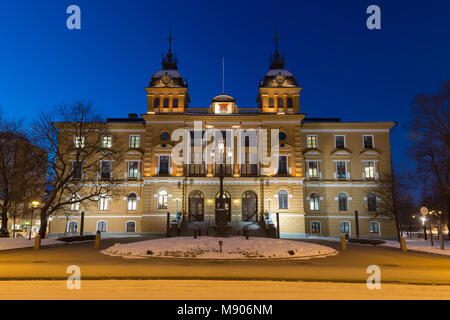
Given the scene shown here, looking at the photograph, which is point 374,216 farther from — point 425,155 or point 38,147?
point 38,147

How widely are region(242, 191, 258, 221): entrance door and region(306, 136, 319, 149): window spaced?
10963 millimetres

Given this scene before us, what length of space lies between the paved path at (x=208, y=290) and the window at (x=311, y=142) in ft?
112

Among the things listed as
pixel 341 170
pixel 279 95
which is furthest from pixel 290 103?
pixel 341 170

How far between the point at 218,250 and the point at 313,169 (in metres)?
27.8

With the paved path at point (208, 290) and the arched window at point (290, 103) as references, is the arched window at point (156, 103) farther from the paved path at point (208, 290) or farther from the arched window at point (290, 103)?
the paved path at point (208, 290)

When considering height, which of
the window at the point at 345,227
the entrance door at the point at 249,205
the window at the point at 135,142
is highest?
the window at the point at 135,142

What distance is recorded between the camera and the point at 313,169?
43.3 metres

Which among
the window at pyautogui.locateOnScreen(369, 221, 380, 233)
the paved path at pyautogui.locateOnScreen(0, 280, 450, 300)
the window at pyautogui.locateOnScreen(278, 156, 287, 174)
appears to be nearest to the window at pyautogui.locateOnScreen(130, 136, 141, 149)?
the window at pyautogui.locateOnScreen(278, 156, 287, 174)

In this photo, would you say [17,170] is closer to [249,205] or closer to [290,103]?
[249,205]

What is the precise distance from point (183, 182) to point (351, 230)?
23080mm

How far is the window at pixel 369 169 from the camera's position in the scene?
4294cm

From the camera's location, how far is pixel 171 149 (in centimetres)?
4081

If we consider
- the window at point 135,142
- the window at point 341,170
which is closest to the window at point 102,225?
the window at point 135,142
